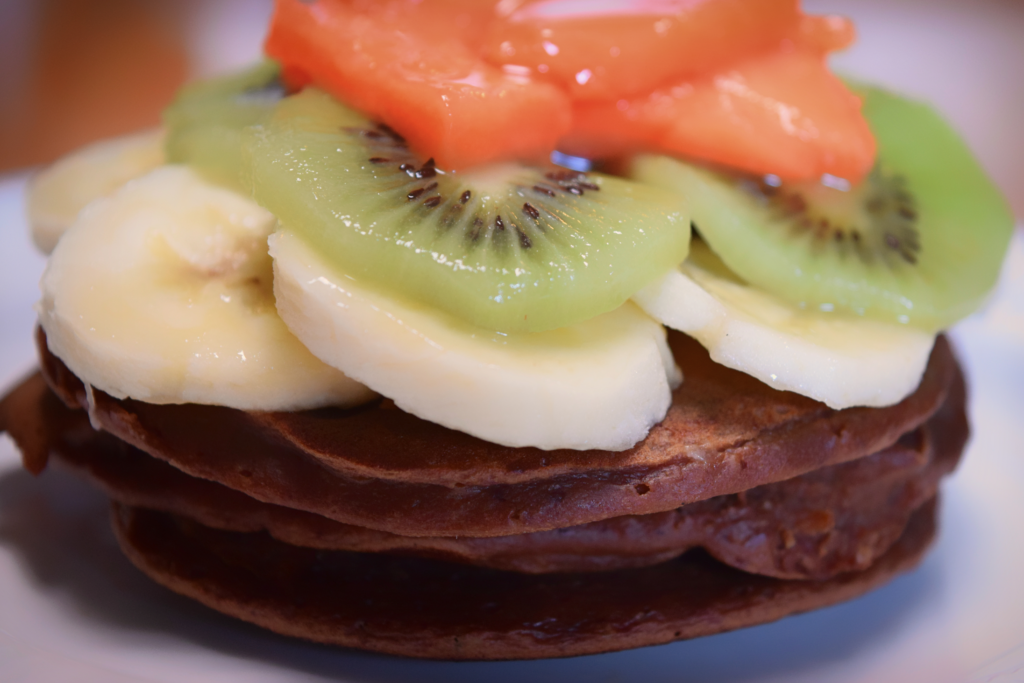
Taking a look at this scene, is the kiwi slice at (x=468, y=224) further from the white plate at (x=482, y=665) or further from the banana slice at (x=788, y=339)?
the white plate at (x=482, y=665)

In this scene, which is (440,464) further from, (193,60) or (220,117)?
(193,60)

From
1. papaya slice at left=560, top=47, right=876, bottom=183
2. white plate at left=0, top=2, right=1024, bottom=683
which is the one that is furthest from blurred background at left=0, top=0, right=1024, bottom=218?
papaya slice at left=560, top=47, right=876, bottom=183

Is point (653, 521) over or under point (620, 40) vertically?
under

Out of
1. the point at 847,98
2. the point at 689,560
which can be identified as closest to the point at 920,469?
the point at 689,560

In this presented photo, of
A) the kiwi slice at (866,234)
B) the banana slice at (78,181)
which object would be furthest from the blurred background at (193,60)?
the kiwi slice at (866,234)

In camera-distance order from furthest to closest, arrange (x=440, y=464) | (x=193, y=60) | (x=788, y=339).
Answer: (x=193, y=60) < (x=788, y=339) < (x=440, y=464)

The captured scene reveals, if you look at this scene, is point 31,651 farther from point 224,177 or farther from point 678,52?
point 678,52

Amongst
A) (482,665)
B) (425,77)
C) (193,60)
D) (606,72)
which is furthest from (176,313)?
(193,60)
